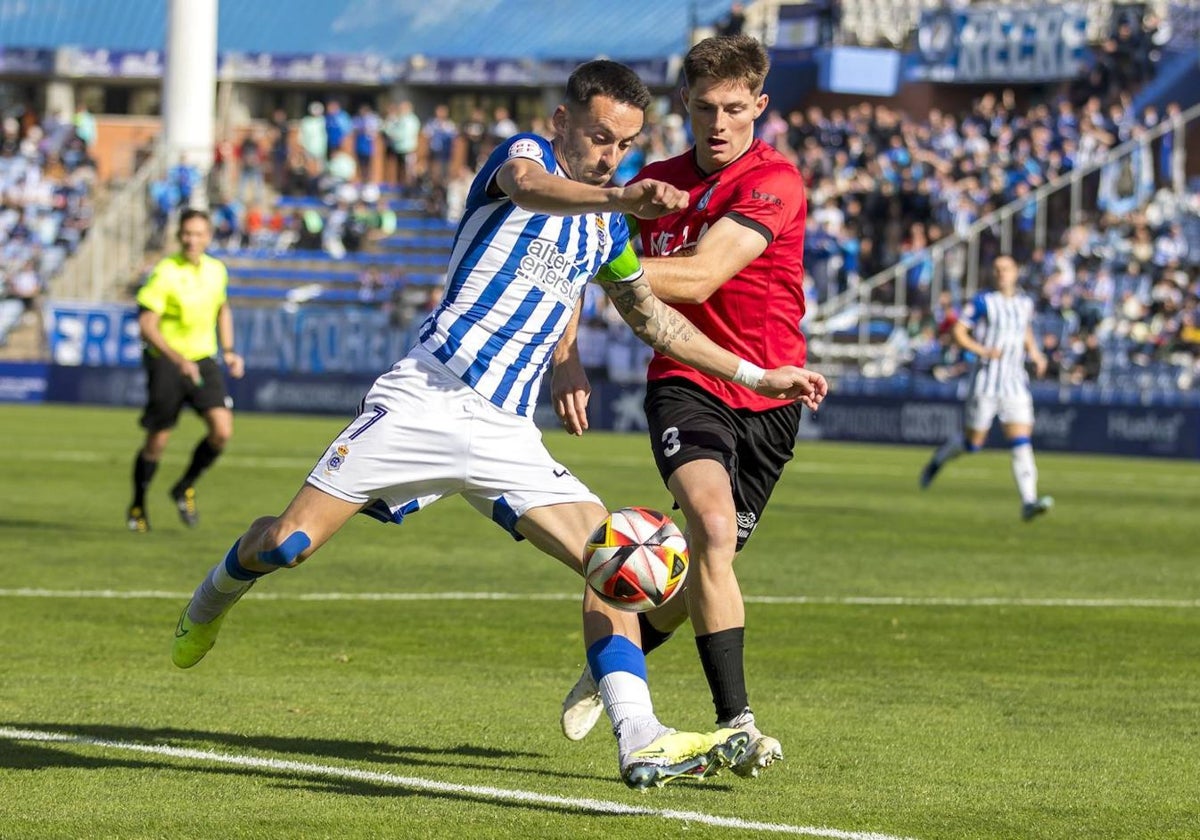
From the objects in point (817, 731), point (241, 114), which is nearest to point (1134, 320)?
point (817, 731)

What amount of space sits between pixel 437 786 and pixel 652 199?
2.12 meters

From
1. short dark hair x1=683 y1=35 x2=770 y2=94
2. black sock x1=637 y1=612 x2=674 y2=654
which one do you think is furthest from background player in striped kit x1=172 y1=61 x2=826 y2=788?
short dark hair x1=683 y1=35 x2=770 y2=94

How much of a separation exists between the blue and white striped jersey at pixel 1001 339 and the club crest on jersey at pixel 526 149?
13.9m

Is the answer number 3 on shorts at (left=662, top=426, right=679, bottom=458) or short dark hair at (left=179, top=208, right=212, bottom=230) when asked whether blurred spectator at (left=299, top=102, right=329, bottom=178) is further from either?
number 3 on shorts at (left=662, top=426, right=679, bottom=458)

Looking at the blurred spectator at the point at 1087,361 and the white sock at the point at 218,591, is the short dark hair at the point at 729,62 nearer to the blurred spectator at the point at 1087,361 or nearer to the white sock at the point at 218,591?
the white sock at the point at 218,591

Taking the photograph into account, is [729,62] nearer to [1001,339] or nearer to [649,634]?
[649,634]

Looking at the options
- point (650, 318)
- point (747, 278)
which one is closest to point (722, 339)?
point (747, 278)

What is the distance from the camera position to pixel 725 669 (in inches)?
259

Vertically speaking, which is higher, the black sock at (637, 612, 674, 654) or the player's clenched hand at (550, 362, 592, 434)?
the player's clenched hand at (550, 362, 592, 434)

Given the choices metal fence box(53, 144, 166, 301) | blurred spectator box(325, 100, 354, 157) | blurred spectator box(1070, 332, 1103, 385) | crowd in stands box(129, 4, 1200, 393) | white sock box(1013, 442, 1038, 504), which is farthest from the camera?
blurred spectator box(325, 100, 354, 157)

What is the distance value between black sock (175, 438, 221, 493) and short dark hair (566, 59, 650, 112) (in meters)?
9.80

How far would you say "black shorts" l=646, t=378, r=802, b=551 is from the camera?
22.9 feet

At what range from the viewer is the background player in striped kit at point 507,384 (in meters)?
6.42

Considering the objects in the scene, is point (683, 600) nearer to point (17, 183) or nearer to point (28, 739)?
point (28, 739)
